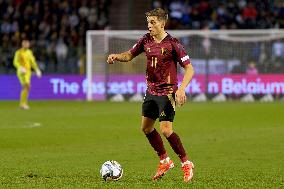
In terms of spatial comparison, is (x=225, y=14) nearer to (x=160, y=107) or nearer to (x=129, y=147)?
(x=129, y=147)

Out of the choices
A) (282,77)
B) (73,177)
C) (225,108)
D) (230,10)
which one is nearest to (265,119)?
(225,108)

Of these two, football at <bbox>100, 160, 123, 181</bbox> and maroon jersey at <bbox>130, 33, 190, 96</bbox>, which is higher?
maroon jersey at <bbox>130, 33, 190, 96</bbox>

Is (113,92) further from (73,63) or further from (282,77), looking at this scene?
(282,77)

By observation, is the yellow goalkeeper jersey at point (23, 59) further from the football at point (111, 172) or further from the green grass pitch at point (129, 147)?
the football at point (111, 172)

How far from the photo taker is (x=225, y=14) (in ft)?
129

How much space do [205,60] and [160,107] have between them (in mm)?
23264

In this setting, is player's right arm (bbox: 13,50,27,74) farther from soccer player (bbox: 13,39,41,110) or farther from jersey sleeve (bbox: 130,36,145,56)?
jersey sleeve (bbox: 130,36,145,56)

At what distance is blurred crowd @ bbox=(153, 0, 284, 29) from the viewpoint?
3850cm

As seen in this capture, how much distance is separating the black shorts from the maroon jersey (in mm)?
72

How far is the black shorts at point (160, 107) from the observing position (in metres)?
11.1

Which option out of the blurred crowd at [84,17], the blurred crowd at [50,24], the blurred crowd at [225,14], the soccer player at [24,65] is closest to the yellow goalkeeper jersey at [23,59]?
the soccer player at [24,65]

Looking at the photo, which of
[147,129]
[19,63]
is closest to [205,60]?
[19,63]

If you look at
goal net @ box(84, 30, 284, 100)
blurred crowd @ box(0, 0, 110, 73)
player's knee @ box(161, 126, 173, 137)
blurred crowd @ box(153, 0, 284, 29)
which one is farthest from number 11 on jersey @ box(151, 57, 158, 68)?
blurred crowd @ box(153, 0, 284, 29)

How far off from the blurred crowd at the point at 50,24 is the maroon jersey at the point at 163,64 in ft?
79.7
